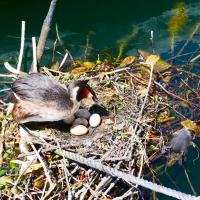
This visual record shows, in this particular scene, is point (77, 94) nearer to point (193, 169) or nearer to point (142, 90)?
point (142, 90)

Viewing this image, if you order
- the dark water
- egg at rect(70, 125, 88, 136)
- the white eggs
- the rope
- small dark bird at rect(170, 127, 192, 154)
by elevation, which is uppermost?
the dark water

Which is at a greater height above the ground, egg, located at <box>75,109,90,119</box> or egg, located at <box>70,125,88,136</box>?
egg, located at <box>75,109,90,119</box>

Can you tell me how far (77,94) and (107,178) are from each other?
0.56 metres

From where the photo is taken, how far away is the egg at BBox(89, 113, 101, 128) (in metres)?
3.10

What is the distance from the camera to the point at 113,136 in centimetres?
303

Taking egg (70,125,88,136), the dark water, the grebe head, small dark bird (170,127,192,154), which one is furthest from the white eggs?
the dark water

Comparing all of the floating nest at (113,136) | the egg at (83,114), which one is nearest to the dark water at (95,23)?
the floating nest at (113,136)

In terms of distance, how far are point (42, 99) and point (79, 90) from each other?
240 mm

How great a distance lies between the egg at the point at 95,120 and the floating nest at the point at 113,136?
1.4 inches

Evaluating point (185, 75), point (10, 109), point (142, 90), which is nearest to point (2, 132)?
point (10, 109)

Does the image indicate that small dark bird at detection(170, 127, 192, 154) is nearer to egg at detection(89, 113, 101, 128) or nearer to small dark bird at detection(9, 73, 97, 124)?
egg at detection(89, 113, 101, 128)

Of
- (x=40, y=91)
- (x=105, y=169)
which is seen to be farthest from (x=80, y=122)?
(x=105, y=169)

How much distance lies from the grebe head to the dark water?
111cm

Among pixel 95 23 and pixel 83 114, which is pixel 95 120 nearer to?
pixel 83 114
